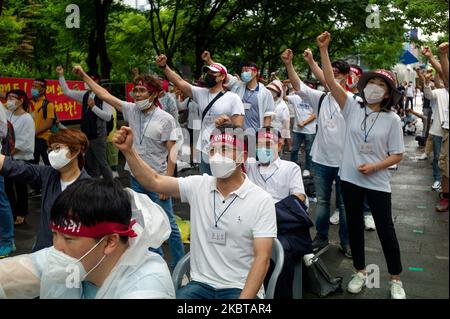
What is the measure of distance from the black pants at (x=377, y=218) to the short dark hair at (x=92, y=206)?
2475 millimetres

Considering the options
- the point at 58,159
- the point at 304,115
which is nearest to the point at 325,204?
the point at 58,159

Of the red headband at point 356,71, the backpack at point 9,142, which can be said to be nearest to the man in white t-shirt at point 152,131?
the backpack at point 9,142

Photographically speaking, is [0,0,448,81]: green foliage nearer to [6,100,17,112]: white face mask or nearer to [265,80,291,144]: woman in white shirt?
[265,80,291,144]: woman in white shirt

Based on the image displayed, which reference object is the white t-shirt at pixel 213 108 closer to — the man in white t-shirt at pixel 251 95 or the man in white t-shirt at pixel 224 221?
the man in white t-shirt at pixel 251 95

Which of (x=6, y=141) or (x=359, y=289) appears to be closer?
(x=359, y=289)

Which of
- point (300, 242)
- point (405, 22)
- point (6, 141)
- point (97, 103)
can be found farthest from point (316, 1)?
point (300, 242)

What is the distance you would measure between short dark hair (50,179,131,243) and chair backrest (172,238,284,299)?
878 mm

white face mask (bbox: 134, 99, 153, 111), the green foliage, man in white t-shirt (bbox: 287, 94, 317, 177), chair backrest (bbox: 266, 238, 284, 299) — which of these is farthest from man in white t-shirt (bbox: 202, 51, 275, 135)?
the green foliage

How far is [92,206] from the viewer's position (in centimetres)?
181

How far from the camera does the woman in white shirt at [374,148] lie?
3.75 metres

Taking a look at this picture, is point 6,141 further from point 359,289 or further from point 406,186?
point 406,186

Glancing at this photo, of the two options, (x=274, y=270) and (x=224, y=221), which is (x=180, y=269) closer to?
(x=224, y=221)

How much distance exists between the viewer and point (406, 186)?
8.55 metres
